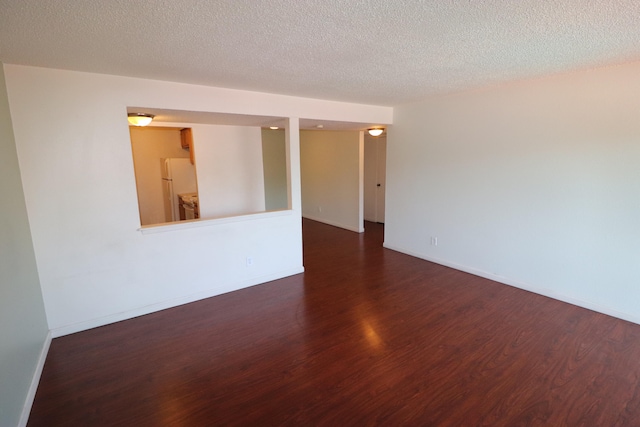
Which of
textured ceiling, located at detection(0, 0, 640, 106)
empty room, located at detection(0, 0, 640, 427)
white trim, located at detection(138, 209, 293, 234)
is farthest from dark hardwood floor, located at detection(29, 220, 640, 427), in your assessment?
textured ceiling, located at detection(0, 0, 640, 106)

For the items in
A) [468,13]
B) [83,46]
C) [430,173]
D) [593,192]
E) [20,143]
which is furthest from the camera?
[430,173]

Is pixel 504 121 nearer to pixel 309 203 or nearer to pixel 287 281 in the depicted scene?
pixel 287 281

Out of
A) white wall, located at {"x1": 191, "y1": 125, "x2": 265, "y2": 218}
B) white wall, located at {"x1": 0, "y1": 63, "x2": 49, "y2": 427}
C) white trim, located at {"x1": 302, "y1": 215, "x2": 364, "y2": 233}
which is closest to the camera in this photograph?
white wall, located at {"x1": 0, "y1": 63, "x2": 49, "y2": 427}

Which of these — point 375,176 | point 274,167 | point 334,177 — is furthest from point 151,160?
point 375,176

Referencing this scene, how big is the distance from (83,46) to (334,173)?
5.24 meters

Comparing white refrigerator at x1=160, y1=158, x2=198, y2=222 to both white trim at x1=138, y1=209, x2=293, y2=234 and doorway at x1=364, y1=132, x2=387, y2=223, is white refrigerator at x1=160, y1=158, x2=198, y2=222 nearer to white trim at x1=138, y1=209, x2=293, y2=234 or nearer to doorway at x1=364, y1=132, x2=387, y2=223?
white trim at x1=138, y1=209, x2=293, y2=234

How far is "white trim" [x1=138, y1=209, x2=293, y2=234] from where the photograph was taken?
3.13 m

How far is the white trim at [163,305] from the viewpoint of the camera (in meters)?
2.85

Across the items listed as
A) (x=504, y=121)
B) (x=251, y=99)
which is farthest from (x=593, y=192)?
(x=251, y=99)

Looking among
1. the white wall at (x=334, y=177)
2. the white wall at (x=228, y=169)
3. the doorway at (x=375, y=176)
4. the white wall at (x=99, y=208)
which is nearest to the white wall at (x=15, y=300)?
the white wall at (x=99, y=208)

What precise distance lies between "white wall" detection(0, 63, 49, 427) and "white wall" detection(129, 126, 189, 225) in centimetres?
374

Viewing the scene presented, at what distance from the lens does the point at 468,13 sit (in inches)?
67.4

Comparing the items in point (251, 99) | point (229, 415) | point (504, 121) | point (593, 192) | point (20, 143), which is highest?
point (251, 99)

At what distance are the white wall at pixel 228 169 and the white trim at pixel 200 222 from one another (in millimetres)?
1133
